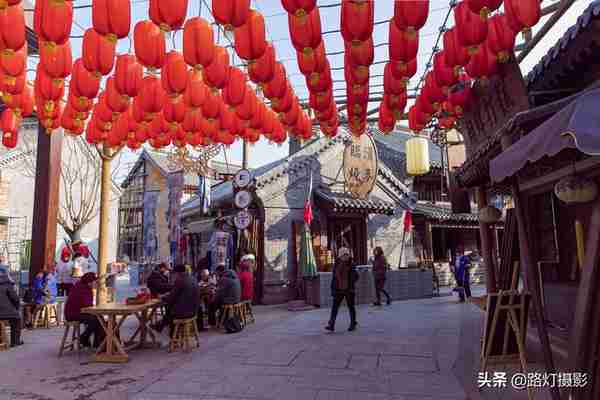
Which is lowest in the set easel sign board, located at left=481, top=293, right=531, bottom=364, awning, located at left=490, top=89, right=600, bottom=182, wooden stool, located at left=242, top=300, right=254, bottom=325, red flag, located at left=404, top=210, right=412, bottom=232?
wooden stool, located at left=242, top=300, right=254, bottom=325

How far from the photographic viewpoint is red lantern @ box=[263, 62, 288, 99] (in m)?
6.61

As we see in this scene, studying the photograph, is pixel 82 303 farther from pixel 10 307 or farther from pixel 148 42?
pixel 148 42

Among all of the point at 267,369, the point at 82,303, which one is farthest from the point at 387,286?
the point at 82,303

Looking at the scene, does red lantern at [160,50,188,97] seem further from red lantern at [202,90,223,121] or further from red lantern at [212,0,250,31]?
red lantern at [212,0,250,31]

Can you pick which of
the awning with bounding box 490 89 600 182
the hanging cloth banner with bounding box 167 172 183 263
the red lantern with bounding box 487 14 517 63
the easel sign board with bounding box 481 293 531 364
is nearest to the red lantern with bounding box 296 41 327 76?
the red lantern with bounding box 487 14 517 63

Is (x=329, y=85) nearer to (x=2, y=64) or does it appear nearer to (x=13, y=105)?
(x=2, y=64)

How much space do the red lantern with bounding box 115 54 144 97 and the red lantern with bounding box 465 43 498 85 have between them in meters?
5.16

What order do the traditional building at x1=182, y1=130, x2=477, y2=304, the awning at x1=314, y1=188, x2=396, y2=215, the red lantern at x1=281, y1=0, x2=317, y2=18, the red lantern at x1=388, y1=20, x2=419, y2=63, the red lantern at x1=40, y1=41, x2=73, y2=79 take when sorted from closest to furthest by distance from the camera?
1. the red lantern at x1=281, y1=0, x2=317, y2=18
2. the red lantern at x1=388, y1=20, x2=419, y2=63
3. the red lantern at x1=40, y1=41, x2=73, y2=79
4. the traditional building at x1=182, y1=130, x2=477, y2=304
5. the awning at x1=314, y1=188, x2=396, y2=215

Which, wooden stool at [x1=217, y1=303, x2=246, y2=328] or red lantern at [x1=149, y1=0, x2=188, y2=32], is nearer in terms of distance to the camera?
red lantern at [x1=149, y1=0, x2=188, y2=32]

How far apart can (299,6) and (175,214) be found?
9226 mm

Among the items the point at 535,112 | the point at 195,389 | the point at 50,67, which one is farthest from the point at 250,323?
the point at 535,112

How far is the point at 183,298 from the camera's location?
7664mm

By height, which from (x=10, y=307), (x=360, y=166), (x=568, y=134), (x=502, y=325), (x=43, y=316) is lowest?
(x=43, y=316)

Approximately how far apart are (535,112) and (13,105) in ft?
26.7
